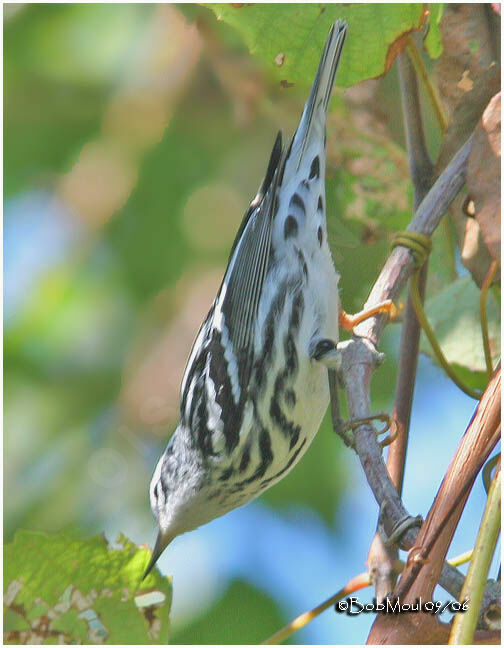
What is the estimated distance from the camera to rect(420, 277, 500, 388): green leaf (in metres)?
2.63

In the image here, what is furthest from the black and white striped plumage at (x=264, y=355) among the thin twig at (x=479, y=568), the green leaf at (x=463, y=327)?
the thin twig at (x=479, y=568)

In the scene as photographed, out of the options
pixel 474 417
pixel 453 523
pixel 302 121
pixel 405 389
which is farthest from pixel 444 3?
pixel 453 523

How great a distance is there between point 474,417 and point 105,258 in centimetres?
269

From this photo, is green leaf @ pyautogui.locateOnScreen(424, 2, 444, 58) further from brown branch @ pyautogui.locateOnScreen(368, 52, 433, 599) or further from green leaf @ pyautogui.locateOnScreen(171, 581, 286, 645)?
green leaf @ pyautogui.locateOnScreen(171, 581, 286, 645)

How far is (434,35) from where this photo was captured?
2316mm

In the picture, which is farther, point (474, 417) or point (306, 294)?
point (306, 294)

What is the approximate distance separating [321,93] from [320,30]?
10.4 inches

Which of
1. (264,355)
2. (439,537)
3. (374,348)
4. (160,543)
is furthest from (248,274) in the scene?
(439,537)

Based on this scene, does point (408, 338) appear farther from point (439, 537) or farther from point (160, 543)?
point (160, 543)

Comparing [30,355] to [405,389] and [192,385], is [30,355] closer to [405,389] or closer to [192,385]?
[192,385]

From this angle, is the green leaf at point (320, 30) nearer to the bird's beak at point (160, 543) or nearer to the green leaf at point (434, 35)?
the green leaf at point (434, 35)

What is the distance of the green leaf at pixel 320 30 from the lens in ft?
7.22

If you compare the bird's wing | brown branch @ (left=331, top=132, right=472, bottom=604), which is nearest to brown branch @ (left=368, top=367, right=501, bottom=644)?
brown branch @ (left=331, top=132, right=472, bottom=604)

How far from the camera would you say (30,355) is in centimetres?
398
